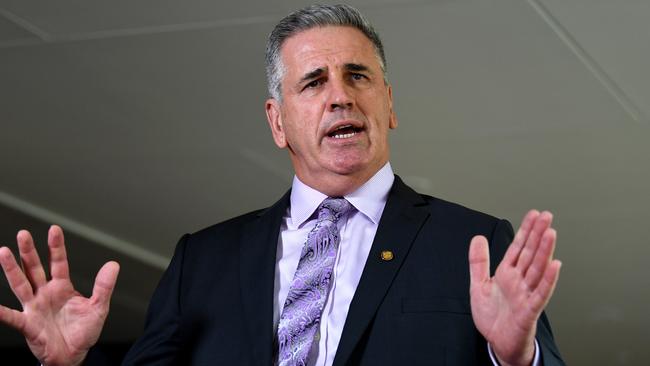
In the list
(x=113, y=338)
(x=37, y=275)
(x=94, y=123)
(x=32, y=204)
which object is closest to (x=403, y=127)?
(x=94, y=123)

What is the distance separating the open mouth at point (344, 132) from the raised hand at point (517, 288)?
500 mm

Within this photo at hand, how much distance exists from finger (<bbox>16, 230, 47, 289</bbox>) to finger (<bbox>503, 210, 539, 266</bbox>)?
2.57ft

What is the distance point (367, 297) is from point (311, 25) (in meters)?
0.61

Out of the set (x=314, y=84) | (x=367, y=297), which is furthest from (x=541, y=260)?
(x=314, y=84)

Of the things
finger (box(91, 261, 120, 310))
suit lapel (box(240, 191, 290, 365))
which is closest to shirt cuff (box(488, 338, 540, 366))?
suit lapel (box(240, 191, 290, 365))

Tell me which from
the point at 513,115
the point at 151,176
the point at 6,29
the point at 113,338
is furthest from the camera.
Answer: the point at 113,338

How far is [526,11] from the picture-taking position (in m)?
3.58

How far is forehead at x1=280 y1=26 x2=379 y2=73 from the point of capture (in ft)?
7.32

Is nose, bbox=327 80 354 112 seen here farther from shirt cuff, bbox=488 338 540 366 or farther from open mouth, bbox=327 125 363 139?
shirt cuff, bbox=488 338 540 366

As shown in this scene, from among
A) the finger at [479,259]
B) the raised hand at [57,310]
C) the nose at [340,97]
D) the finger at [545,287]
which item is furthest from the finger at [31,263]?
the finger at [545,287]

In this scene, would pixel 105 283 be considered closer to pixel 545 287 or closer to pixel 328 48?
pixel 328 48

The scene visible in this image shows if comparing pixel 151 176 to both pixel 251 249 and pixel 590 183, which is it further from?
pixel 251 249

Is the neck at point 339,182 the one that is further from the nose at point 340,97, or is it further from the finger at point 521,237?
the finger at point 521,237

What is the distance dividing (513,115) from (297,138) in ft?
7.36
